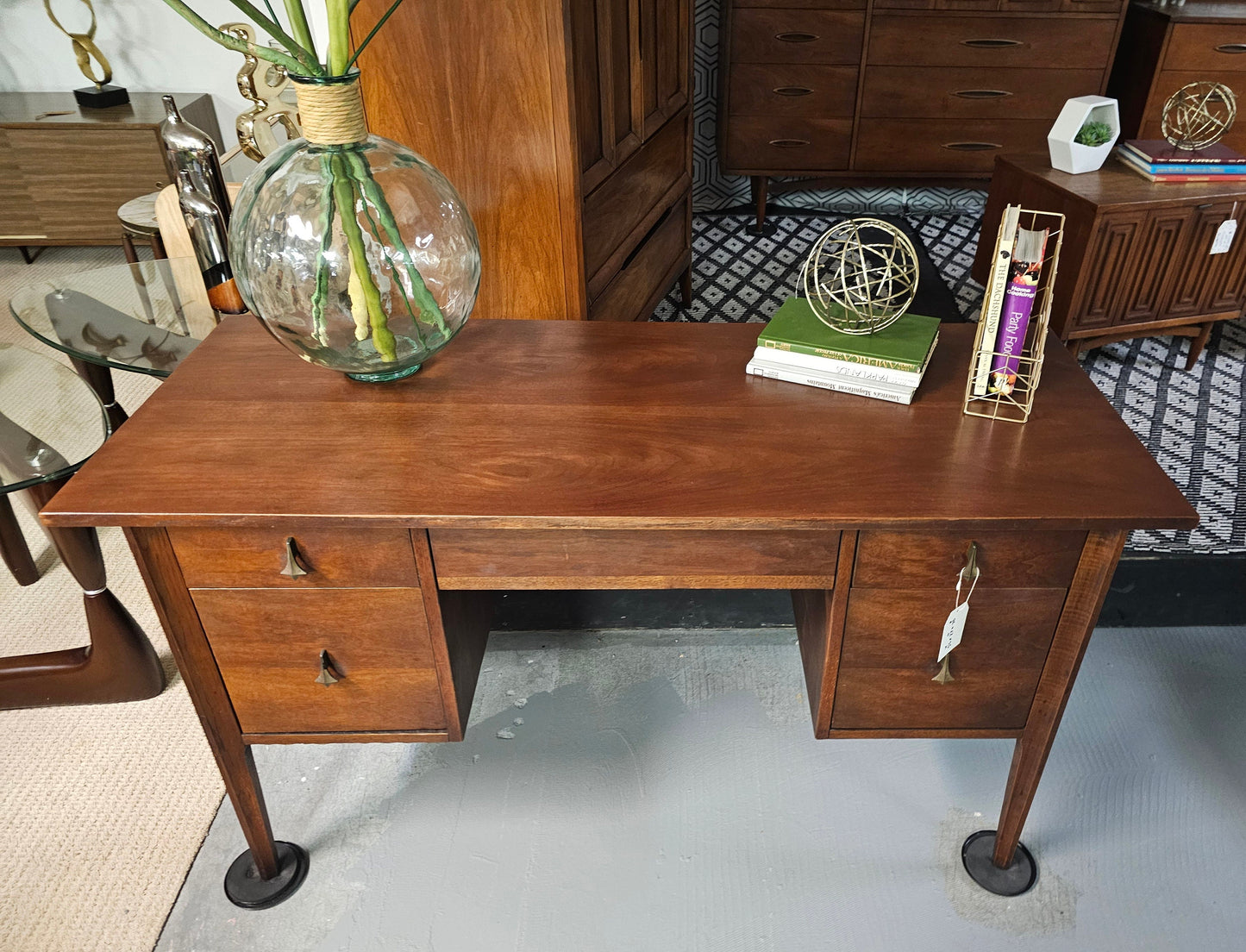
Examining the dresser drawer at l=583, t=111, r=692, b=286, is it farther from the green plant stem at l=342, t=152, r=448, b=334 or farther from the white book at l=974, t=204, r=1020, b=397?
the white book at l=974, t=204, r=1020, b=397

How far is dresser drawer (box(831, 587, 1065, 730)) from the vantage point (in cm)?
111

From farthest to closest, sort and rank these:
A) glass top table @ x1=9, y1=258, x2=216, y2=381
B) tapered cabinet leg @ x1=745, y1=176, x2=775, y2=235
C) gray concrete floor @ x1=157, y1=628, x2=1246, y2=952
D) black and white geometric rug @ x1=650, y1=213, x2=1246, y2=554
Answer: tapered cabinet leg @ x1=745, y1=176, x2=775, y2=235
black and white geometric rug @ x1=650, y1=213, x2=1246, y2=554
glass top table @ x1=9, y1=258, x2=216, y2=381
gray concrete floor @ x1=157, y1=628, x2=1246, y2=952

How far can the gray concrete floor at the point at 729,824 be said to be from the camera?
1323 mm

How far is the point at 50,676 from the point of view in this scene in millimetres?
1663

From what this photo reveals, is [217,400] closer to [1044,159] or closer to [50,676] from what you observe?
[50,676]

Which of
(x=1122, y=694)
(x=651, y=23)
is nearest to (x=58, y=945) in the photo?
(x=1122, y=694)

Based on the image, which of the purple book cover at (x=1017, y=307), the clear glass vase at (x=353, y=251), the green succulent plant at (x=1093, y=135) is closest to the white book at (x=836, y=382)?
the purple book cover at (x=1017, y=307)

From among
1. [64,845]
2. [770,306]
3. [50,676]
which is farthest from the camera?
[770,306]

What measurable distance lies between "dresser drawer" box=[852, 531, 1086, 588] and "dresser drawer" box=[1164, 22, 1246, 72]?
311 cm

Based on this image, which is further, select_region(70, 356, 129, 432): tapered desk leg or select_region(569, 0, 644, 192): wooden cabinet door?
select_region(70, 356, 129, 432): tapered desk leg

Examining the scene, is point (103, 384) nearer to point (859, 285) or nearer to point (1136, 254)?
point (859, 285)

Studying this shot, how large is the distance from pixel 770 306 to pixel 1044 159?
908 mm

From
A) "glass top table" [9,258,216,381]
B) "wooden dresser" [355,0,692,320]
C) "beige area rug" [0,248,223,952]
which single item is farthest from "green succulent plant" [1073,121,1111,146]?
"beige area rug" [0,248,223,952]

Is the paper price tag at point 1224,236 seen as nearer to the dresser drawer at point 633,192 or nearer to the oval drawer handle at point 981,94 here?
the oval drawer handle at point 981,94
